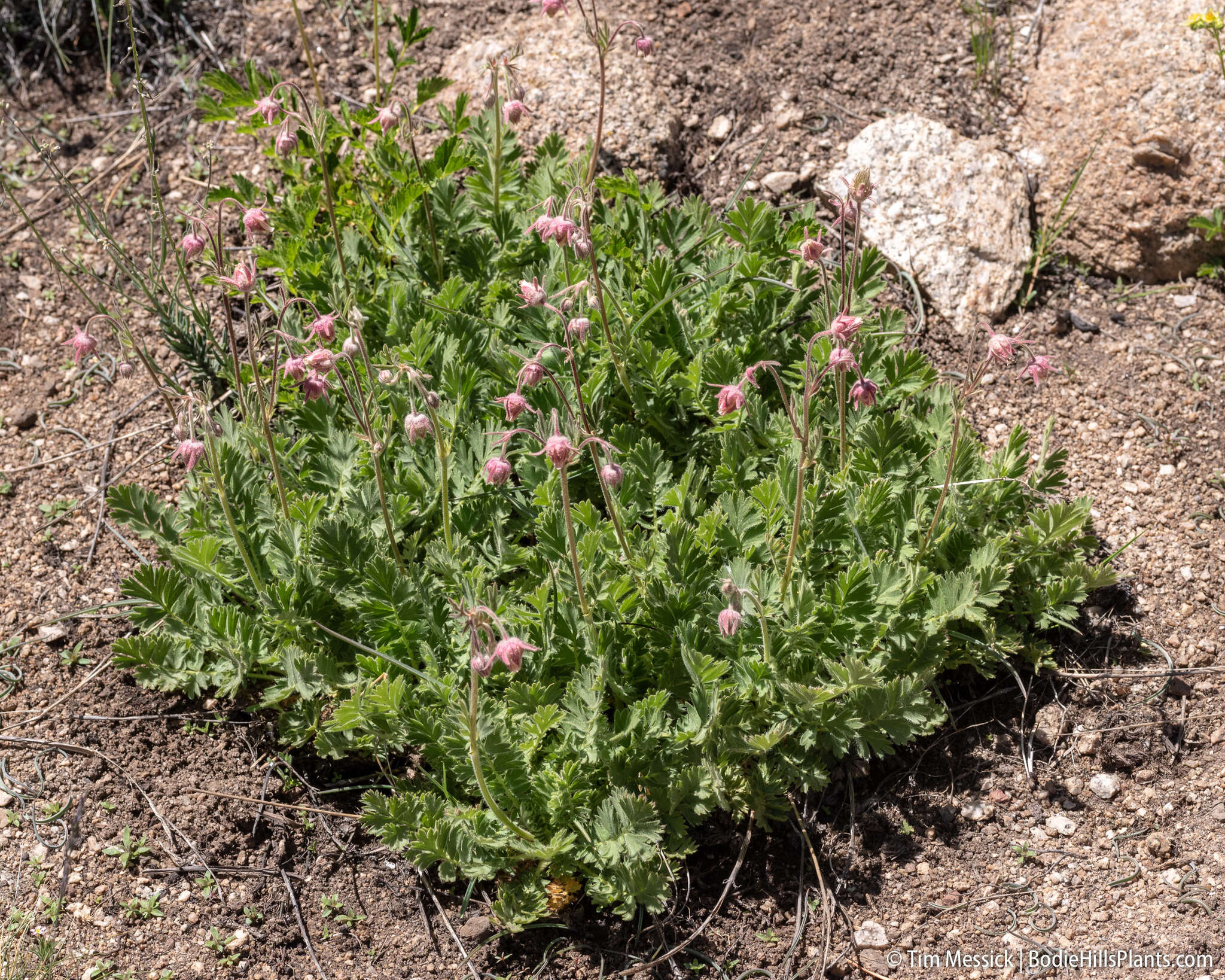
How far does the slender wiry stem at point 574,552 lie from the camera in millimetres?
2666

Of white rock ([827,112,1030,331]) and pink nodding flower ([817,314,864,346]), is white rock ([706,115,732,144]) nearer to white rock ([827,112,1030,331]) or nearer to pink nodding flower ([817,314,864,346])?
white rock ([827,112,1030,331])

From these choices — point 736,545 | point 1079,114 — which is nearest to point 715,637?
point 736,545

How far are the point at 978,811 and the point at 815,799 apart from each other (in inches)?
19.7

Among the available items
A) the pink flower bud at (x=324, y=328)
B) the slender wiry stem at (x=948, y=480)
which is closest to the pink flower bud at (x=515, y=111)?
the pink flower bud at (x=324, y=328)

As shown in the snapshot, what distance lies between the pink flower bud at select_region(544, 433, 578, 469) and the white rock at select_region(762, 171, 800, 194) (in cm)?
265

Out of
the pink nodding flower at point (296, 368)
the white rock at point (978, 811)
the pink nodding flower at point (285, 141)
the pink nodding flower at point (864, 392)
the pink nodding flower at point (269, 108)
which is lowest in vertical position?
the white rock at point (978, 811)

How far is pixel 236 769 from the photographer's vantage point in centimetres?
331

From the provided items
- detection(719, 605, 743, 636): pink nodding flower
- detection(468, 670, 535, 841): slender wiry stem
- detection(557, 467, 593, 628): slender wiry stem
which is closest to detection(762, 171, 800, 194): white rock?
detection(557, 467, 593, 628): slender wiry stem

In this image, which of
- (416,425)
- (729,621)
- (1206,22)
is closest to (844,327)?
(729,621)

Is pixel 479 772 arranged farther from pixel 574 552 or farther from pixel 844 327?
pixel 844 327

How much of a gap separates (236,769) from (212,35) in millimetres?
4042

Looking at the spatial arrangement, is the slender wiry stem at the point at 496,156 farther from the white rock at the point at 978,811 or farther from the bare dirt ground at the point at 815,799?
the white rock at the point at 978,811

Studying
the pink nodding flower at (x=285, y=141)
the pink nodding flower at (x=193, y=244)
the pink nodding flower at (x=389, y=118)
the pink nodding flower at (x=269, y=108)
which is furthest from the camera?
the pink nodding flower at (x=389, y=118)

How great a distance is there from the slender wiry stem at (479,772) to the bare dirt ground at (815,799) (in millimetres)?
302
